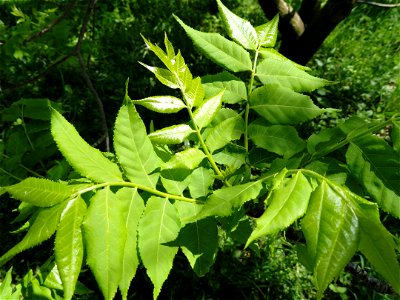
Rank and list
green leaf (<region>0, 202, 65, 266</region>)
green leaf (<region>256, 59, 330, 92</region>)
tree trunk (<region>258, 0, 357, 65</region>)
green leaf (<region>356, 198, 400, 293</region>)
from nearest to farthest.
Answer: green leaf (<region>356, 198, 400, 293</region>), green leaf (<region>0, 202, 65, 266</region>), green leaf (<region>256, 59, 330, 92</region>), tree trunk (<region>258, 0, 357, 65</region>)

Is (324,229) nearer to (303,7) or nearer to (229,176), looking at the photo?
(229,176)

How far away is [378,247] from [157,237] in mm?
541

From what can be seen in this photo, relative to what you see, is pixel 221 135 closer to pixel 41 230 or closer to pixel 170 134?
pixel 170 134

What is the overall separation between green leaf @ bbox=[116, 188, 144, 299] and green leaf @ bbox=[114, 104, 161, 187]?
0.07 meters

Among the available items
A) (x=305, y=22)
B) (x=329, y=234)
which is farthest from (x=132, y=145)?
(x=305, y=22)

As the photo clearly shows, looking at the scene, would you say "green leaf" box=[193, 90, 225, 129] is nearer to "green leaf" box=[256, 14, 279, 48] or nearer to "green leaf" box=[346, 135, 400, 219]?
"green leaf" box=[256, 14, 279, 48]

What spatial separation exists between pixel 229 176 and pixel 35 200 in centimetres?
65

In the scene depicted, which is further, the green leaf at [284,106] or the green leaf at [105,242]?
the green leaf at [284,106]

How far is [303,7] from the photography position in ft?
11.4

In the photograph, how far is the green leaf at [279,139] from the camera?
1255 mm

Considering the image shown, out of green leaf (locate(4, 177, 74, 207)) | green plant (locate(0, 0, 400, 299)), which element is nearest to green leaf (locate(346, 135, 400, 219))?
green plant (locate(0, 0, 400, 299))

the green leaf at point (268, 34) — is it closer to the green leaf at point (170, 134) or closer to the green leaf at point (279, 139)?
the green leaf at point (279, 139)

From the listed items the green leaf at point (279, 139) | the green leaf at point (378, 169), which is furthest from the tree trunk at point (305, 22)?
the green leaf at point (378, 169)

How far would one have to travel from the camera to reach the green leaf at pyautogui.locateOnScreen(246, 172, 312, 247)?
80cm
